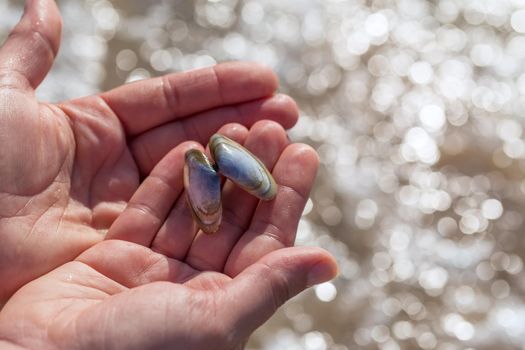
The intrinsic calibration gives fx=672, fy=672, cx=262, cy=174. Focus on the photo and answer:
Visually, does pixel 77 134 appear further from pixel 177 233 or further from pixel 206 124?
pixel 177 233

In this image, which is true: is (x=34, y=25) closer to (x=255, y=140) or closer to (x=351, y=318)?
(x=255, y=140)

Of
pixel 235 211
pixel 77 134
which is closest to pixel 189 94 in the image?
pixel 77 134

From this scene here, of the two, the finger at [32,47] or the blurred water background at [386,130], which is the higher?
the finger at [32,47]

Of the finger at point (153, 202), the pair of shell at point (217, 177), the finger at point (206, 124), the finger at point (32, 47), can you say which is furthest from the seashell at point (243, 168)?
the finger at point (32, 47)

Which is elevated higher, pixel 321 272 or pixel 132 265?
pixel 321 272

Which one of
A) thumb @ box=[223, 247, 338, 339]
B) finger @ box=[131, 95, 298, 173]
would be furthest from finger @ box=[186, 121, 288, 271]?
thumb @ box=[223, 247, 338, 339]

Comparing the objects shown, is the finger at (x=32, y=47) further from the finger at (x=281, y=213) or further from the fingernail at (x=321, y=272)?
the fingernail at (x=321, y=272)
